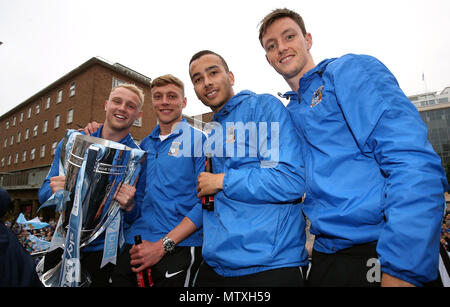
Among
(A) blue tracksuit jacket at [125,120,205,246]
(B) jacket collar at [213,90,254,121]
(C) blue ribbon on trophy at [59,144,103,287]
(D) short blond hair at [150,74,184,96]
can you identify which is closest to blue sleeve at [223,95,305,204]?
(B) jacket collar at [213,90,254,121]

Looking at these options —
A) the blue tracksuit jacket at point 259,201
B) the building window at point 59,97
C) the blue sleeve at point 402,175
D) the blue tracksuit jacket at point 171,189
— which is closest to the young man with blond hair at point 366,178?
the blue sleeve at point 402,175

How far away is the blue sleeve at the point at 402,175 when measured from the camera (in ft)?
2.91

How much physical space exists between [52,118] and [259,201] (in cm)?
3068

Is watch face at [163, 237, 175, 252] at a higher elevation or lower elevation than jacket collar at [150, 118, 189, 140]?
lower

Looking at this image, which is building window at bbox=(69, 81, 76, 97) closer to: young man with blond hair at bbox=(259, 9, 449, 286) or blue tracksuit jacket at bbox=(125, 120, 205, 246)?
blue tracksuit jacket at bbox=(125, 120, 205, 246)

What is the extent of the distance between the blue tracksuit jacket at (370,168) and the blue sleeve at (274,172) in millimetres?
92

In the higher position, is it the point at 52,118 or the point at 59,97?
the point at 59,97

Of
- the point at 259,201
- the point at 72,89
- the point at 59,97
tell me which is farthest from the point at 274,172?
the point at 59,97

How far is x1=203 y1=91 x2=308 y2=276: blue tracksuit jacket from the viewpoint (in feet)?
4.42

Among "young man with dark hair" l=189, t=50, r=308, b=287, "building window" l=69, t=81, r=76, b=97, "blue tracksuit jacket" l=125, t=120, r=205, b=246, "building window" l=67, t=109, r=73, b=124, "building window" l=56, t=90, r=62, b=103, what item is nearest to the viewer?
"young man with dark hair" l=189, t=50, r=308, b=287

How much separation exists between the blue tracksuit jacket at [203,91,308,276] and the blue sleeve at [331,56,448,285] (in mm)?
440

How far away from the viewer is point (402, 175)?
95 centimetres

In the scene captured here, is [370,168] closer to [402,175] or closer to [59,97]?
[402,175]

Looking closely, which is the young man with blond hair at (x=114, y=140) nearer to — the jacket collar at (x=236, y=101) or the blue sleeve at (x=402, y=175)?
the jacket collar at (x=236, y=101)
